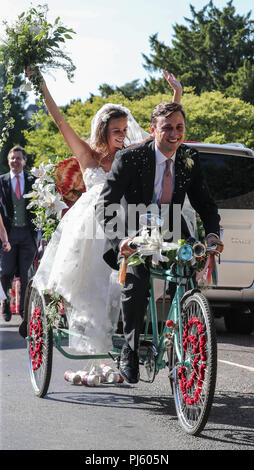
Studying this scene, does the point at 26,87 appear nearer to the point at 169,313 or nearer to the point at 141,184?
the point at 141,184

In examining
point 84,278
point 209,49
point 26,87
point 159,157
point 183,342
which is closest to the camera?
point 183,342

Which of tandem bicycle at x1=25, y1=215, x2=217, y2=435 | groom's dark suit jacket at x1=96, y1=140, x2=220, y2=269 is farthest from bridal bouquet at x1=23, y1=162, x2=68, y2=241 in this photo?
groom's dark suit jacket at x1=96, y1=140, x2=220, y2=269

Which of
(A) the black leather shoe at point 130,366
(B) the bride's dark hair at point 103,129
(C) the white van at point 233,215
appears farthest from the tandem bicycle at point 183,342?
(C) the white van at point 233,215

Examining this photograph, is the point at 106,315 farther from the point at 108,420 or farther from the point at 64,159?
the point at 64,159

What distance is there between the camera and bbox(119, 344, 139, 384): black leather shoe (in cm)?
512

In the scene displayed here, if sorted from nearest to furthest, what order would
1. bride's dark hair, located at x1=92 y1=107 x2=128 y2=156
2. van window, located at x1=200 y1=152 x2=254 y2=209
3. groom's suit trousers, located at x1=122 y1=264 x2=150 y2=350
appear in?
groom's suit trousers, located at x1=122 y1=264 x2=150 y2=350, bride's dark hair, located at x1=92 y1=107 x2=128 y2=156, van window, located at x1=200 y1=152 x2=254 y2=209

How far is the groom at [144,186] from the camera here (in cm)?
510

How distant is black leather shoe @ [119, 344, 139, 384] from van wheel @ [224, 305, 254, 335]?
4.92 metres

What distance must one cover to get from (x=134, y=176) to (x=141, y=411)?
1.57 m

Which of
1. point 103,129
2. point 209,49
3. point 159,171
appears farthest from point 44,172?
point 209,49

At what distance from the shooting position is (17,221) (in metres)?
10.7

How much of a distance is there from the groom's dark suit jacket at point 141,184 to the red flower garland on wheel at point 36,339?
0.98 meters

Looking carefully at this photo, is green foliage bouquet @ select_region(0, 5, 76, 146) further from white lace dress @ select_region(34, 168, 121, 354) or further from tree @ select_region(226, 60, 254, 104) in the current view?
tree @ select_region(226, 60, 254, 104)

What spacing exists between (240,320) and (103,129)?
4.57 meters
